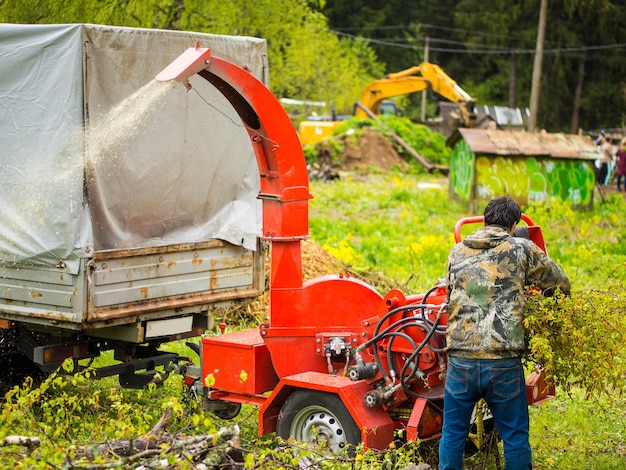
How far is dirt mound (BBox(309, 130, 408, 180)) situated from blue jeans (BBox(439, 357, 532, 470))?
25864 mm

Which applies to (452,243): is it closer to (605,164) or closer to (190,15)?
(190,15)

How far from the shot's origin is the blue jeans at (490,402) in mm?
5598

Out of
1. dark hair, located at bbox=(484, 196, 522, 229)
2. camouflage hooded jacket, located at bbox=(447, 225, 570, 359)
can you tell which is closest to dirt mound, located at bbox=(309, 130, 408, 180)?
dark hair, located at bbox=(484, 196, 522, 229)

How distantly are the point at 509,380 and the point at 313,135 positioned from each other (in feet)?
104

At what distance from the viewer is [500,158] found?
2228 cm

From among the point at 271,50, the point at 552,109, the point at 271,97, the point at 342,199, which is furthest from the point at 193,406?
the point at 552,109

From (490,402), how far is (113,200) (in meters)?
3.64

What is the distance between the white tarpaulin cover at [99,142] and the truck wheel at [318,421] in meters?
2.07

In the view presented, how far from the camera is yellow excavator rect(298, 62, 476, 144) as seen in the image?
35094 millimetres

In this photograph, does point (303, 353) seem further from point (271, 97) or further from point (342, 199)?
point (342, 199)

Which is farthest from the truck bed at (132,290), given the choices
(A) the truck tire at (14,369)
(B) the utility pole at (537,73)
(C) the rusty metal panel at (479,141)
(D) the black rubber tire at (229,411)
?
(B) the utility pole at (537,73)

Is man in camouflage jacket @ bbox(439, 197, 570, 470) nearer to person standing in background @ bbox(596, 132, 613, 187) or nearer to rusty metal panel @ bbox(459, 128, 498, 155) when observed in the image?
rusty metal panel @ bbox(459, 128, 498, 155)

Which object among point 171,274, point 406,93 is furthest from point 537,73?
point 171,274

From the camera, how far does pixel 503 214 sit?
19.0 feet
